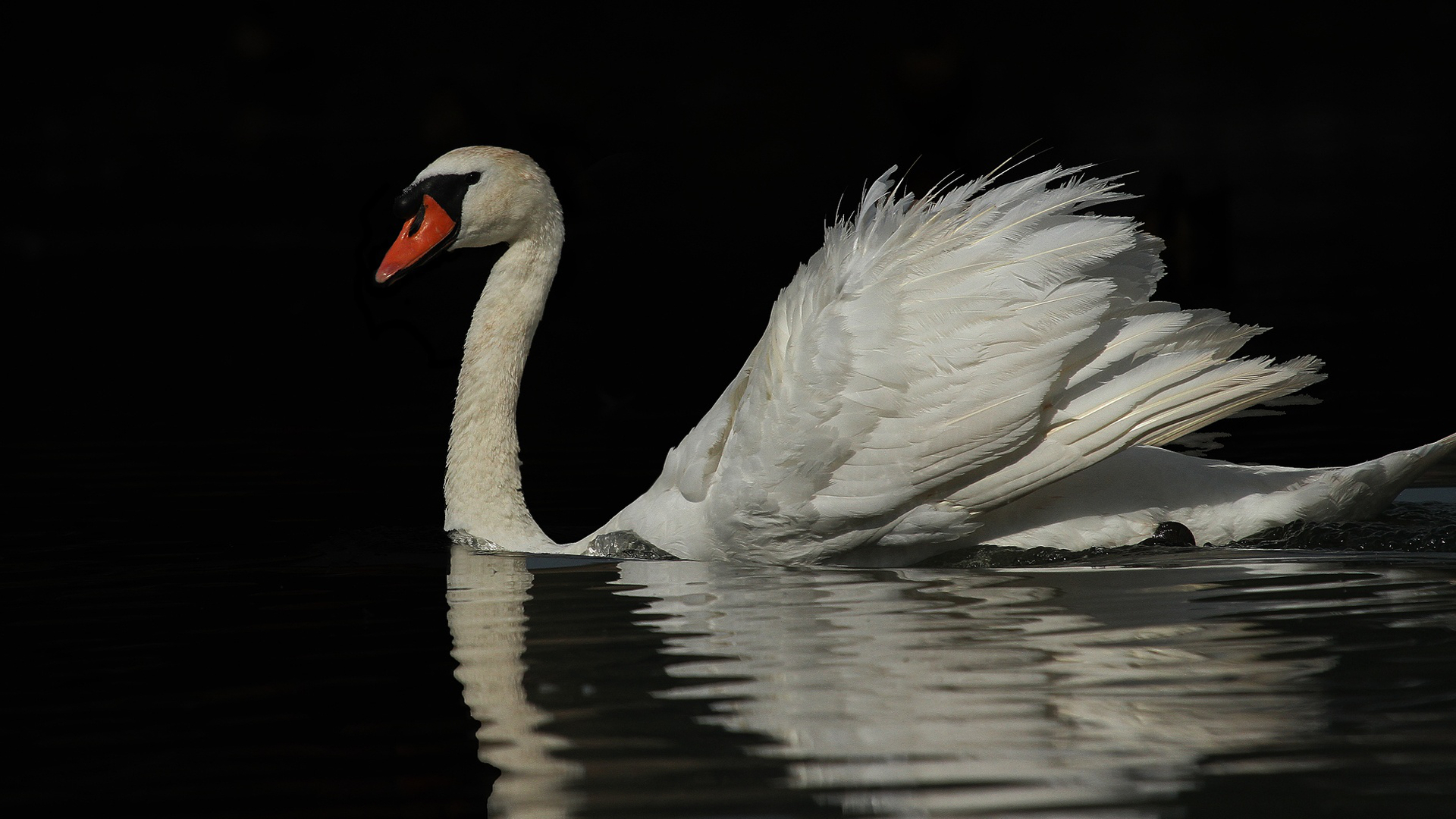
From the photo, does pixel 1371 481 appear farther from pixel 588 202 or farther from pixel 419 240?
pixel 588 202

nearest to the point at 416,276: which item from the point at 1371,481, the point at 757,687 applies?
the point at 757,687

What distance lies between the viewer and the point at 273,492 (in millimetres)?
8984

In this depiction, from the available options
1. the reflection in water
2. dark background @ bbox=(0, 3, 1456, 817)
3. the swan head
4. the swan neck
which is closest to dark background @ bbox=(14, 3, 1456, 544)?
dark background @ bbox=(0, 3, 1456, 817)

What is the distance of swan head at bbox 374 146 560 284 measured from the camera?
763 cm

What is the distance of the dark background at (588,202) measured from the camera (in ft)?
33.7

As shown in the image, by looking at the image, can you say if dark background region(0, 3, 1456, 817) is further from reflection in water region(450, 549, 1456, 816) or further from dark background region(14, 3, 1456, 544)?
reflection in water region(450, 549, 1456, 816)

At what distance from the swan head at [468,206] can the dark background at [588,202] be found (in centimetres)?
24

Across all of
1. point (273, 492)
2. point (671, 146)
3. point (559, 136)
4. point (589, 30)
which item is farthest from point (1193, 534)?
point (589, 30)

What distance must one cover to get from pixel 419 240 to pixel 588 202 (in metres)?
20.2

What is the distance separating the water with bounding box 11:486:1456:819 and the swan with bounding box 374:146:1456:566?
0.17m

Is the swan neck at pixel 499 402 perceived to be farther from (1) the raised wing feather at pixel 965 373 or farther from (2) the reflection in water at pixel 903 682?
(1) the raised wing feather at pixel 965 373

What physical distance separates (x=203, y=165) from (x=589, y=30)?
7.10 metres

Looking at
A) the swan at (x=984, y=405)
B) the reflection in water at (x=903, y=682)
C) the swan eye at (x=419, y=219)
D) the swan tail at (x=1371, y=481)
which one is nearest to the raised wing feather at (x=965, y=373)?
the swan at (x=984, y=405)

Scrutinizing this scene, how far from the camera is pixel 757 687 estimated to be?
16.6 feet
